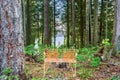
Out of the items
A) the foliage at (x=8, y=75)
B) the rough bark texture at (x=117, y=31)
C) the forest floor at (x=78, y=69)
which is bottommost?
the forest floor at (x=78, y=69)

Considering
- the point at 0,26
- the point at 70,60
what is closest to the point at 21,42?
the point at 0,26

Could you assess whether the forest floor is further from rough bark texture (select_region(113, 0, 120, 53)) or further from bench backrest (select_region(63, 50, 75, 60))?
rough bark texture (select_region(113, 0, 120, 53))

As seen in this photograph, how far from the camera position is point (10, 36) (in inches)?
197

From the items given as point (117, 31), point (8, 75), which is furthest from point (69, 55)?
point (117, 31)

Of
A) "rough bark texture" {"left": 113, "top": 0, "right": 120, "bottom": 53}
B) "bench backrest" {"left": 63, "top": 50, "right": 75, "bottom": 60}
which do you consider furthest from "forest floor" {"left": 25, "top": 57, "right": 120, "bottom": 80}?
"rough bark texture" {"left": 113, "top": 0, "right": 120, "bottom": 53}

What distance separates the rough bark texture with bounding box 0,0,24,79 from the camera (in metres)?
4.98

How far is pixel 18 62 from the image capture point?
515 centimetres

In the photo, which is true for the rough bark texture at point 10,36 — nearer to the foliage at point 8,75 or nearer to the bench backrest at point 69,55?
the foliage at point 8,75

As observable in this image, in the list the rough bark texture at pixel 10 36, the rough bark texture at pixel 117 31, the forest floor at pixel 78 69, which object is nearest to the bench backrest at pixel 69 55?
the forest floor at pixel 78 69

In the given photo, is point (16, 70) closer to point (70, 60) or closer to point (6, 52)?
point (6, 52)

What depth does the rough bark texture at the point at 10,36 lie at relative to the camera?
4.98 m

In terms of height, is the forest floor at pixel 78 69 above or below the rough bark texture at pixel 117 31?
below

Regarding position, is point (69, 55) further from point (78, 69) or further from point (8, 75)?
point (8, 75)

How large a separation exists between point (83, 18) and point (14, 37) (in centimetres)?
1964
